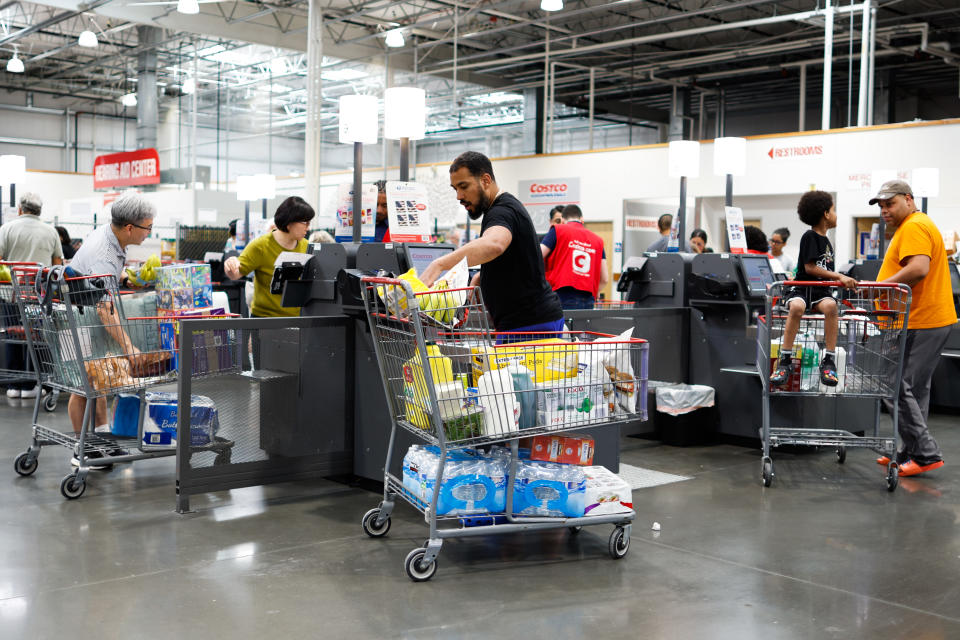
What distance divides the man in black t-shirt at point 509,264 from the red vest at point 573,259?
300 cm

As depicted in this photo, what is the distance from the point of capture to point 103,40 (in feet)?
62.3

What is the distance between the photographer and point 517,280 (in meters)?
3.58

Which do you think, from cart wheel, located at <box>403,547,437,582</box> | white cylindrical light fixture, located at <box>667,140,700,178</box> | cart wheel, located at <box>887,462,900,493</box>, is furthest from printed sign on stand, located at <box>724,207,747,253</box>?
cart wheel, located at <box>403,547,437,582</box>

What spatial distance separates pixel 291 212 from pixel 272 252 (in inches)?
9.9

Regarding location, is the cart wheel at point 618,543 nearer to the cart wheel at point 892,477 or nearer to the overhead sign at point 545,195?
the cart wheel at point 892,477

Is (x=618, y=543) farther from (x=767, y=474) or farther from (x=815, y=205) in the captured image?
(x=815, y=205)

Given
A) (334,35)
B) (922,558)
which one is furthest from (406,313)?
(334,35)

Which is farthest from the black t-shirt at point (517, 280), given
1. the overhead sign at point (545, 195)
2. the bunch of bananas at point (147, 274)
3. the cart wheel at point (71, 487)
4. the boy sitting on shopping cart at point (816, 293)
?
the overhead sign at point (545, 195)

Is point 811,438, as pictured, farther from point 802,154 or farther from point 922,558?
point 802,154

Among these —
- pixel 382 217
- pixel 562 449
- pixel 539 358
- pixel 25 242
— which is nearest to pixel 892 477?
pixel 562 449

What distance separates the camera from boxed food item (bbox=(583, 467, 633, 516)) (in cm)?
356

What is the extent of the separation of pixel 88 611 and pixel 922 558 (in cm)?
316

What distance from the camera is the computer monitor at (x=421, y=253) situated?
4316 mm

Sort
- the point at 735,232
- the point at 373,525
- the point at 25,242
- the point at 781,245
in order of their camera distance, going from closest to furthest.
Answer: the point at 373,525, the point at 735,232, the point at 25,242, the point at 781,245
